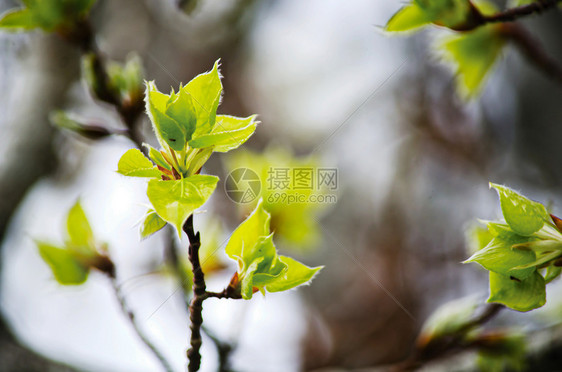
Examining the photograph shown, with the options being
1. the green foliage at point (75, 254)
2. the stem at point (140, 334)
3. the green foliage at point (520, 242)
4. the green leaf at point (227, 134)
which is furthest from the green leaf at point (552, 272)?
the green foliage at point (75, 254)

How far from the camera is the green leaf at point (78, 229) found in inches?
29.7

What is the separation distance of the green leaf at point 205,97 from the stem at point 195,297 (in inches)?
3.7

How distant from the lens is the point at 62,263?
747mm

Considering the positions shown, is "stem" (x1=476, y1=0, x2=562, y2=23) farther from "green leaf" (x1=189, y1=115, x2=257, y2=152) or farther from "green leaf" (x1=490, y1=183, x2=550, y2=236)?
"green leaf" (x1=189, y1=115, x2=257, y2=152)

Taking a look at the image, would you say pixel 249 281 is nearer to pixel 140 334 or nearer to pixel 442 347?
pixel 140 334

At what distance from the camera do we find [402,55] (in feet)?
6.44

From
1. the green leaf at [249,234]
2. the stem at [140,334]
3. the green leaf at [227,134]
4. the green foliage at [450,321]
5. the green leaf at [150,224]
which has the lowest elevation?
the green foliage at [450,321]

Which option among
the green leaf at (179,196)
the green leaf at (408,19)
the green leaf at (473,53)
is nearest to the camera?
the green leaf at (179,196)

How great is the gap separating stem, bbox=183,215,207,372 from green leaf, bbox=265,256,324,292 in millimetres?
73

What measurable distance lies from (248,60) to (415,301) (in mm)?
1575

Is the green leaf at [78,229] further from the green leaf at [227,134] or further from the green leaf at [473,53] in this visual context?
the green leaf at [473,53]

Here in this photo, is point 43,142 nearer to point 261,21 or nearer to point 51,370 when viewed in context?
point 51,370

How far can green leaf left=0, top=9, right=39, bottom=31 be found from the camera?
71cm

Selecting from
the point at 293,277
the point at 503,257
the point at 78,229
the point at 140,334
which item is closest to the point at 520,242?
the point at 503,257
